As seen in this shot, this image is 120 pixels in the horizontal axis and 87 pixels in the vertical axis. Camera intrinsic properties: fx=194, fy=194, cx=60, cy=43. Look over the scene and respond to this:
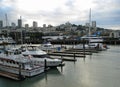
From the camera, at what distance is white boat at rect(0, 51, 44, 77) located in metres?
19.6

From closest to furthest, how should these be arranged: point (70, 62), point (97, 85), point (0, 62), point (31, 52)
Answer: point (97, 85)
point (0, 62)
point (31, 52)
point (70, 62)

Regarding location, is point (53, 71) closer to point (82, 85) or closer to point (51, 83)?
point (51, 83)

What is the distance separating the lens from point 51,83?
61.8 feet

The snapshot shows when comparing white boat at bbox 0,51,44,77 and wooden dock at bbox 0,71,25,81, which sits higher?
white boat at bbox 0,51,44,77

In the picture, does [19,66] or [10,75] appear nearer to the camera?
[19,66]

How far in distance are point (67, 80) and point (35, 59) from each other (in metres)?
6.06

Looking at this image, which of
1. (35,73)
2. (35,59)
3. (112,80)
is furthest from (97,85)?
(35,59)

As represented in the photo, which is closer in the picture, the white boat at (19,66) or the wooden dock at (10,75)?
the wooden dock at (10,75)

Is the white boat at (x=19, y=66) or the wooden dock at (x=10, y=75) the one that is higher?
the white boat at (x=19, y=66)

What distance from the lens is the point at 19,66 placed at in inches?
764

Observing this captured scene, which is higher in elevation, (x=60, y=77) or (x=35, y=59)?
(x=35, y=59)

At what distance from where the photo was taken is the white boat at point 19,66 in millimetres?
19594

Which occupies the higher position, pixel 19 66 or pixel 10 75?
pixel 19 66

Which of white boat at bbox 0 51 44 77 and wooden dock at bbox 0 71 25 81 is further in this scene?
white boat at bbox 0 51 44 77
